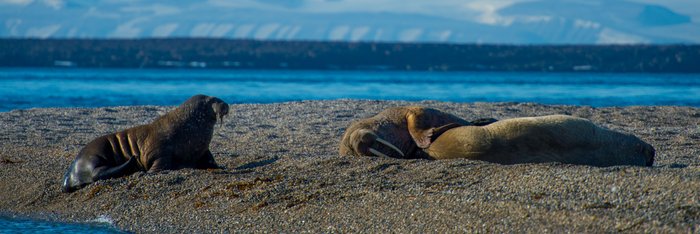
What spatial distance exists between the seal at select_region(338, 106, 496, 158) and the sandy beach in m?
0.35

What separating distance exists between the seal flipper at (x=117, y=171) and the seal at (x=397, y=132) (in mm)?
2035

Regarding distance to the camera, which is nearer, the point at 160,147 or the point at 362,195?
the point at 362,195

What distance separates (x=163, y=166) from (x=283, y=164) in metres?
1.15

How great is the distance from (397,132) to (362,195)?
6.67 feet

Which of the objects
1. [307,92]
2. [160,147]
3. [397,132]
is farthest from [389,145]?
[307,92]

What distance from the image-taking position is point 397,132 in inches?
400

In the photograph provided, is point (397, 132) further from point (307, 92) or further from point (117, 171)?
point (307, 92)

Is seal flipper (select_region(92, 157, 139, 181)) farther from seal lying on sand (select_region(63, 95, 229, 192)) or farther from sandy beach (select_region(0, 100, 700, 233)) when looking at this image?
sandy beach (select_region(0, 100, 700, 233))

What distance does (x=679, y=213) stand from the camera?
6691 mm

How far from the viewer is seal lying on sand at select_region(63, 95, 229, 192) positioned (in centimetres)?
995

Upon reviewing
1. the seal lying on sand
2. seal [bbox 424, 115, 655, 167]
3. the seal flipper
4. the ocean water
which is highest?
seal [bbox 424, 115, 655, 167]

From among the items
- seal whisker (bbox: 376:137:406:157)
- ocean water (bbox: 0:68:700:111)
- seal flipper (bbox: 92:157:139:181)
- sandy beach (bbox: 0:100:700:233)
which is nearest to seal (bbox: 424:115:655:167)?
sandy beach (bbox: 0:100:700:233)

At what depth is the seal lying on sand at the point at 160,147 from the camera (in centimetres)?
995

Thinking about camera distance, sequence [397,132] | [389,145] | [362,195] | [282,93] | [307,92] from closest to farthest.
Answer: [362,195]
[389,145]
[397,132]
[282,93]
[307,92]
